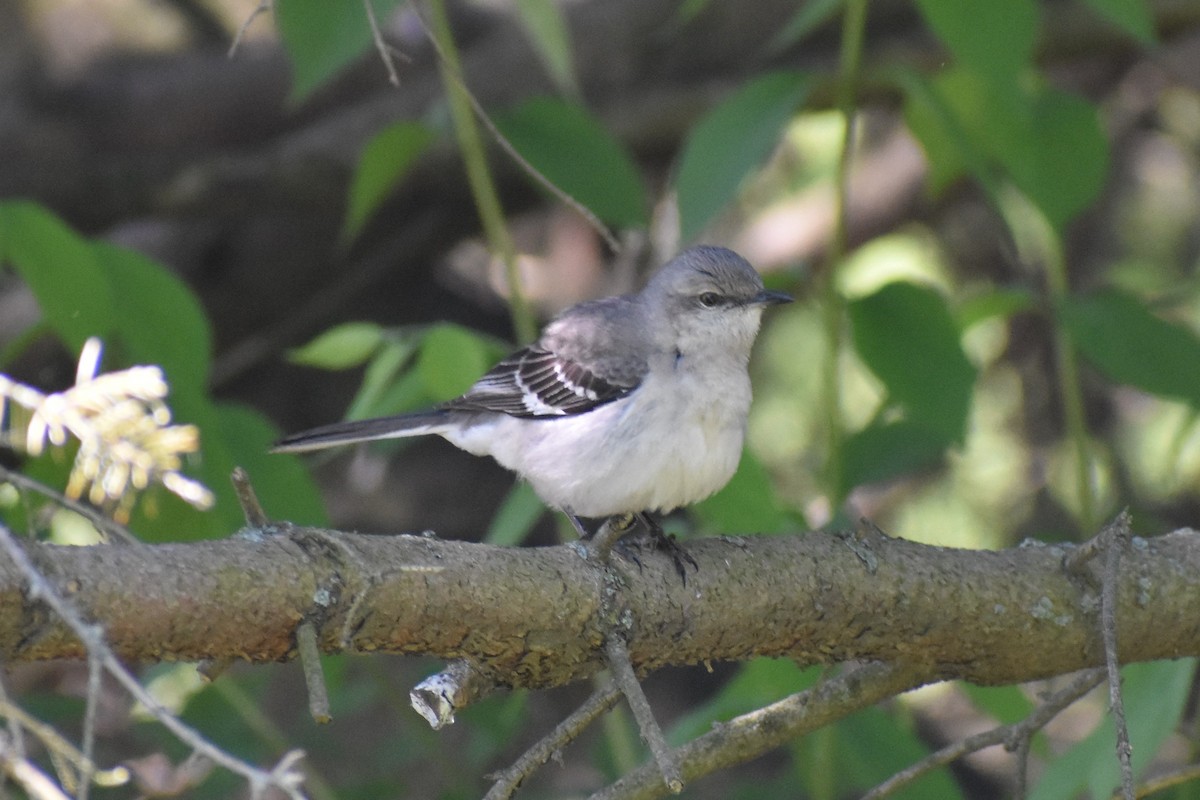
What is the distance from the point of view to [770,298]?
4.37 metres

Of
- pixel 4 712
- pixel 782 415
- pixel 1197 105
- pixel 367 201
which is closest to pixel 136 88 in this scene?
pixel 367 201

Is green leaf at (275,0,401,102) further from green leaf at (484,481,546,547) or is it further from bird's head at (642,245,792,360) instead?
bird's head at (642,245,792,360)

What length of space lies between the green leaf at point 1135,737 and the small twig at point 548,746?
1021mm

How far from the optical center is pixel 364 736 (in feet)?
22.0

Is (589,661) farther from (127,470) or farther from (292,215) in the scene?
(292,215)

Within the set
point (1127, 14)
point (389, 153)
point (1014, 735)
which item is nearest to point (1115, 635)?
point (1014, 735)

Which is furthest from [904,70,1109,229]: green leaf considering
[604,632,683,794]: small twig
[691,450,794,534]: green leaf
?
[604,632,683,794]: small twig

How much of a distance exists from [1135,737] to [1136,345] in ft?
4.53

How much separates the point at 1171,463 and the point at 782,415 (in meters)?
3.04

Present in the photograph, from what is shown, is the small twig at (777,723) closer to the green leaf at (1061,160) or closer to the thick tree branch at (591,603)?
the thick tree branch at (591,603)

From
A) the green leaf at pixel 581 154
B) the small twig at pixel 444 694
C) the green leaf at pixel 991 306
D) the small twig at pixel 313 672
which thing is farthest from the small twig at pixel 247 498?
the green leaf at pixel 991 306

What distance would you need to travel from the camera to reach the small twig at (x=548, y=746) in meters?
2.48

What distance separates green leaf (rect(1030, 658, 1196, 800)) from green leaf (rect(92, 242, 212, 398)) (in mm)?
2341

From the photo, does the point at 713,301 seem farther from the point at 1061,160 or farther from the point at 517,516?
the point at 1061,160
